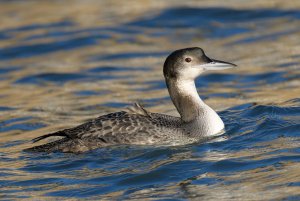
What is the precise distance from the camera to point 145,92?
15.5 m

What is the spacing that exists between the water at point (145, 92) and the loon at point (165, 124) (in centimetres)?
16

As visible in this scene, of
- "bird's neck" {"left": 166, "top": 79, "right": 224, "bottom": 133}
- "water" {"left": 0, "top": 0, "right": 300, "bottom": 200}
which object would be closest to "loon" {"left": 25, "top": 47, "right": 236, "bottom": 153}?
"bird's neck" {"left": 166, "top": 79, "right": 224, "bottom": 133}

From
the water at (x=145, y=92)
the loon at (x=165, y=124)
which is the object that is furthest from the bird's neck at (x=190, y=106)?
the water at (x=145, y=92)

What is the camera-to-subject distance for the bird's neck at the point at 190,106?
1119 cm

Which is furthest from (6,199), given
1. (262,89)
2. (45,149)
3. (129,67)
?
(129,67)

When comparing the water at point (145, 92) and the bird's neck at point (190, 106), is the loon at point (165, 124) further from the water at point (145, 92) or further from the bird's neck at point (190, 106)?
the water at point (145, 92)

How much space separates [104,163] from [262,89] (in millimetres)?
5299

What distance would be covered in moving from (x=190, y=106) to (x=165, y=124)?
0.55 metres

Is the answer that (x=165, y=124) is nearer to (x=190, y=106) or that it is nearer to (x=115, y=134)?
(x=190, y=106)

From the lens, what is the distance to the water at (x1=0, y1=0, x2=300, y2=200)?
9516mm

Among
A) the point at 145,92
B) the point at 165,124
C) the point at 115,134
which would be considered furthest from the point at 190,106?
the point at 145,92

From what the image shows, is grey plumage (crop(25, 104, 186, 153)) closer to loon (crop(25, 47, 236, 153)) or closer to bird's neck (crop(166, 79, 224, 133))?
loon (crop(25, 47, 236, 153))

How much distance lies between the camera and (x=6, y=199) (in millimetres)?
9242

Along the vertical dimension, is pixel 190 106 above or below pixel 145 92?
below
